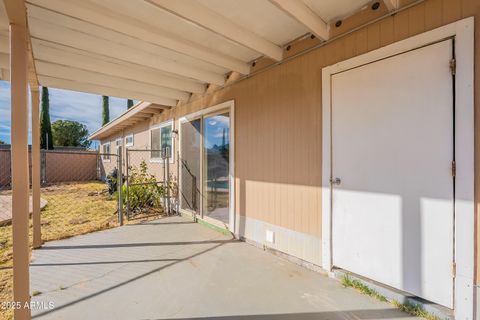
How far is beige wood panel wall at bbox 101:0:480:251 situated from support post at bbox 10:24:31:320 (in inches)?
96.2

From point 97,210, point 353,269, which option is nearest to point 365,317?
point 353,269

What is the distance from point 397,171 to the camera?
6.46 ft

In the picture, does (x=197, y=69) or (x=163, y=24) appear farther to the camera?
(x=197, y=69)

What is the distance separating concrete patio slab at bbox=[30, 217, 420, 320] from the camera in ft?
6.20

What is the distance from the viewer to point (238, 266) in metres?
2.71

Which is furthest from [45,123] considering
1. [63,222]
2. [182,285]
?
[182,285]

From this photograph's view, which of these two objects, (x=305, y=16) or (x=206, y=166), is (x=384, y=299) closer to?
(x=305, y=16)

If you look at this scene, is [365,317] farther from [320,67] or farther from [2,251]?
[2,251]

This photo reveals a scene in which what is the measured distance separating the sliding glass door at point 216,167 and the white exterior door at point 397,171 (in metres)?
1.94

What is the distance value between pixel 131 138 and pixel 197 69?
640 cm

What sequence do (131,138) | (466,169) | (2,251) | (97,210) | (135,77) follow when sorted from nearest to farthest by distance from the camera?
(466,169), (2,251), (135,77), (97,210), (131,138)

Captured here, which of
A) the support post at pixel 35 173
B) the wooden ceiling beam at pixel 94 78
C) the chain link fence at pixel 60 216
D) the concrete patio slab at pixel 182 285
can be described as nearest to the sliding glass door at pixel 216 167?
the concrete patio slab at pixel 182 285

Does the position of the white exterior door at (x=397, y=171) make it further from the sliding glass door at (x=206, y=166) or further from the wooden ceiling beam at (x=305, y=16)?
the sliding glass door at (x=206, y=166)

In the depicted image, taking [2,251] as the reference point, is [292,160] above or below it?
above
